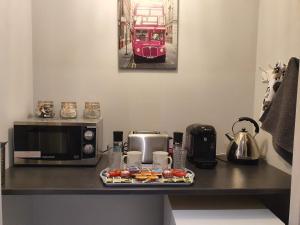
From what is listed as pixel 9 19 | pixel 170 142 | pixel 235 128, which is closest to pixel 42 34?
pixel 9 19

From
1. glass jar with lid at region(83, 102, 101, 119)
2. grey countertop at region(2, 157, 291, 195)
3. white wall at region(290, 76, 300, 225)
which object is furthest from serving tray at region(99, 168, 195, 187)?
glass jar with lid at region(83, 102, 101, 119)

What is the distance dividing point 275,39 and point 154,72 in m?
0.79

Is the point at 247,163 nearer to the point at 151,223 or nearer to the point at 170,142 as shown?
the point at 170,142

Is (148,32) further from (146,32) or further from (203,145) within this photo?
(203,145)

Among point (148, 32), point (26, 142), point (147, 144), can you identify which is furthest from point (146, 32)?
point (26, 142)

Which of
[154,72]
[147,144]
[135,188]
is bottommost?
[135,188]

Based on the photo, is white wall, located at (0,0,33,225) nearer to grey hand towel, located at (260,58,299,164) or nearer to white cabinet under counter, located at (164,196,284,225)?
white cabinet under counter, located at (164,196,284,225)

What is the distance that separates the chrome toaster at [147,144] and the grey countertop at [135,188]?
23 centimetres

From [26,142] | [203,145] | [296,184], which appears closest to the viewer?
[296,184]

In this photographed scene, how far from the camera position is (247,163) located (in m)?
1.81

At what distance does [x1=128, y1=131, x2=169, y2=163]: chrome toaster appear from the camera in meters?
1.79

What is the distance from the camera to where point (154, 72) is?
2.01 meters

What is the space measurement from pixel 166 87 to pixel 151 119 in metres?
0.25

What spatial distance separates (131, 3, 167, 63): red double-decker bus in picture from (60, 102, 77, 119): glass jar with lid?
52 cm
